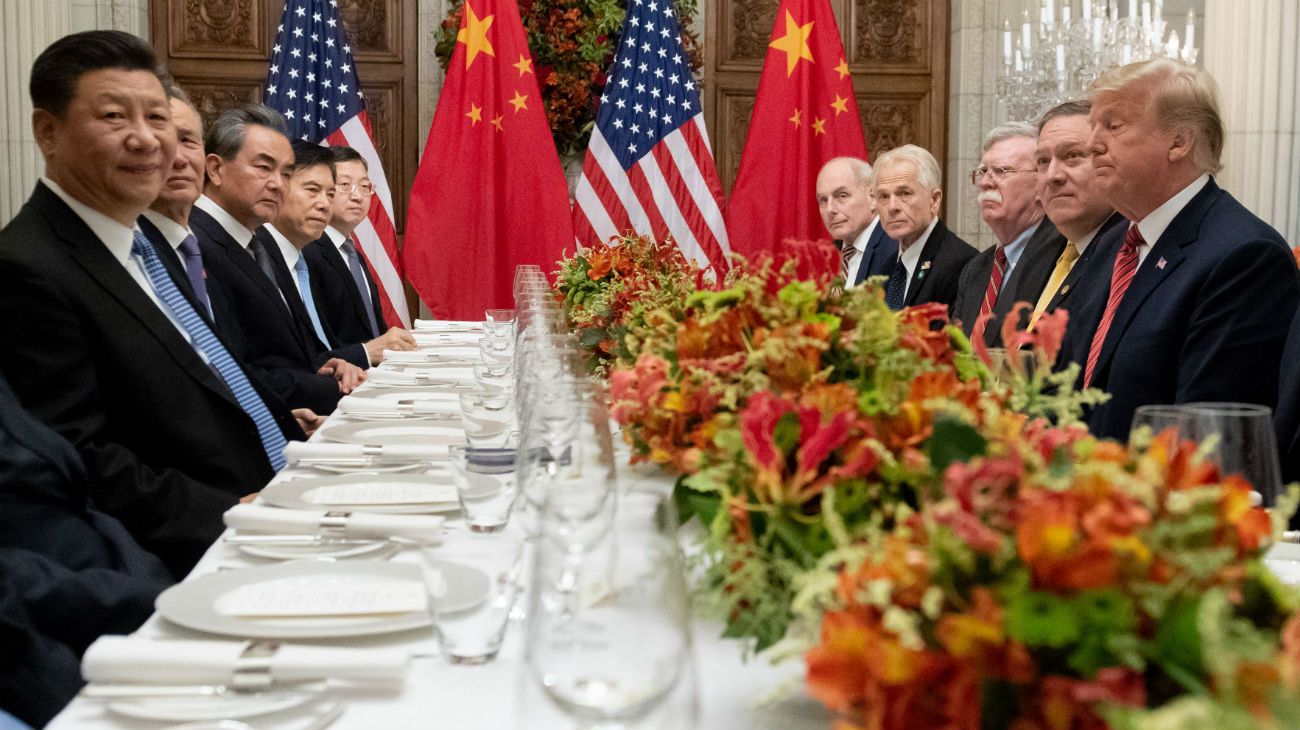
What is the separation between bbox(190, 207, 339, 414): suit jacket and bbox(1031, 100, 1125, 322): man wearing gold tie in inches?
90.8

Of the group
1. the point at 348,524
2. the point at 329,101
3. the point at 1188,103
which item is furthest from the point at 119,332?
the point at 329,101

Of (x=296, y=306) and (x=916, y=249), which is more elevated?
(x=916, y=249)

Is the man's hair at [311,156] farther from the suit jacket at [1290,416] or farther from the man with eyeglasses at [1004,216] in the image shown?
the suit jacket at [1290,416]

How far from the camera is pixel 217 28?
775cm

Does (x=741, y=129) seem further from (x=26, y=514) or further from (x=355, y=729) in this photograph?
(x=355, y=729)

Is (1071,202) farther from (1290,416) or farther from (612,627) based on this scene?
(612,627)

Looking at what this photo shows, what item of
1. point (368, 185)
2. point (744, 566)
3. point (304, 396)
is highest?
point (368, 185)

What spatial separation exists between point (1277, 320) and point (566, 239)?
4.85m

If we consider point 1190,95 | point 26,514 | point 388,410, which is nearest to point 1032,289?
point 1190,95

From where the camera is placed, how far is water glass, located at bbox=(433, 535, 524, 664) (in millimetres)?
1096

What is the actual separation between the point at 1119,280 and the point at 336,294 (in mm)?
3695

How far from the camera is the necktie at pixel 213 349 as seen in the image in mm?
2840

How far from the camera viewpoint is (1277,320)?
2773 mm

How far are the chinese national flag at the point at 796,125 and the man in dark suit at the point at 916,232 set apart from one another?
1.56m
